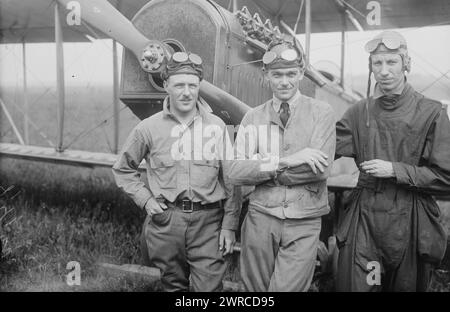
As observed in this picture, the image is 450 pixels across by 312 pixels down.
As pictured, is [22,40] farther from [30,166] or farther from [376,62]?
[376,62]

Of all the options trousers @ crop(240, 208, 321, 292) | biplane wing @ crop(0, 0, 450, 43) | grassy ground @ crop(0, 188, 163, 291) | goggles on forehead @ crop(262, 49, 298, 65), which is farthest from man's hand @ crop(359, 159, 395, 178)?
biplane wing @ crop(0, 0, 450, 43)

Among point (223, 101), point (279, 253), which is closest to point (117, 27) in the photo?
point (223, 101)

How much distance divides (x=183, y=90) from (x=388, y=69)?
100cm

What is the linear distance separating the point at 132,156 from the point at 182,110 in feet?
1.19

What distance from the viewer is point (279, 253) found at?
211 cm

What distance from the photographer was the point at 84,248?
3.61 m

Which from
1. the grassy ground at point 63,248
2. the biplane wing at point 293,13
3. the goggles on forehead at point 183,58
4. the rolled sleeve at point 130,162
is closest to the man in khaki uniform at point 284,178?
the goggles on forehead at point 183,58

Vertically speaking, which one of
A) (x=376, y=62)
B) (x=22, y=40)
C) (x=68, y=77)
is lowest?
(x=376, y=62)

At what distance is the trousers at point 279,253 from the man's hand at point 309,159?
266 millimetres

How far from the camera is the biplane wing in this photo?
183 inches

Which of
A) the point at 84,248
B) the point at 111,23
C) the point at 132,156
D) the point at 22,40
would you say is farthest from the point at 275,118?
the point at 22,40

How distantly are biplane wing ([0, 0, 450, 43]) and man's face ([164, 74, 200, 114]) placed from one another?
7.48 feet

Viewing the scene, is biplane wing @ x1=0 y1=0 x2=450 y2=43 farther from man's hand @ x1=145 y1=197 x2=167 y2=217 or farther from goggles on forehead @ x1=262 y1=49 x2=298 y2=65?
man's hand @ x1=145 y1=197 x2=167 y2=217
